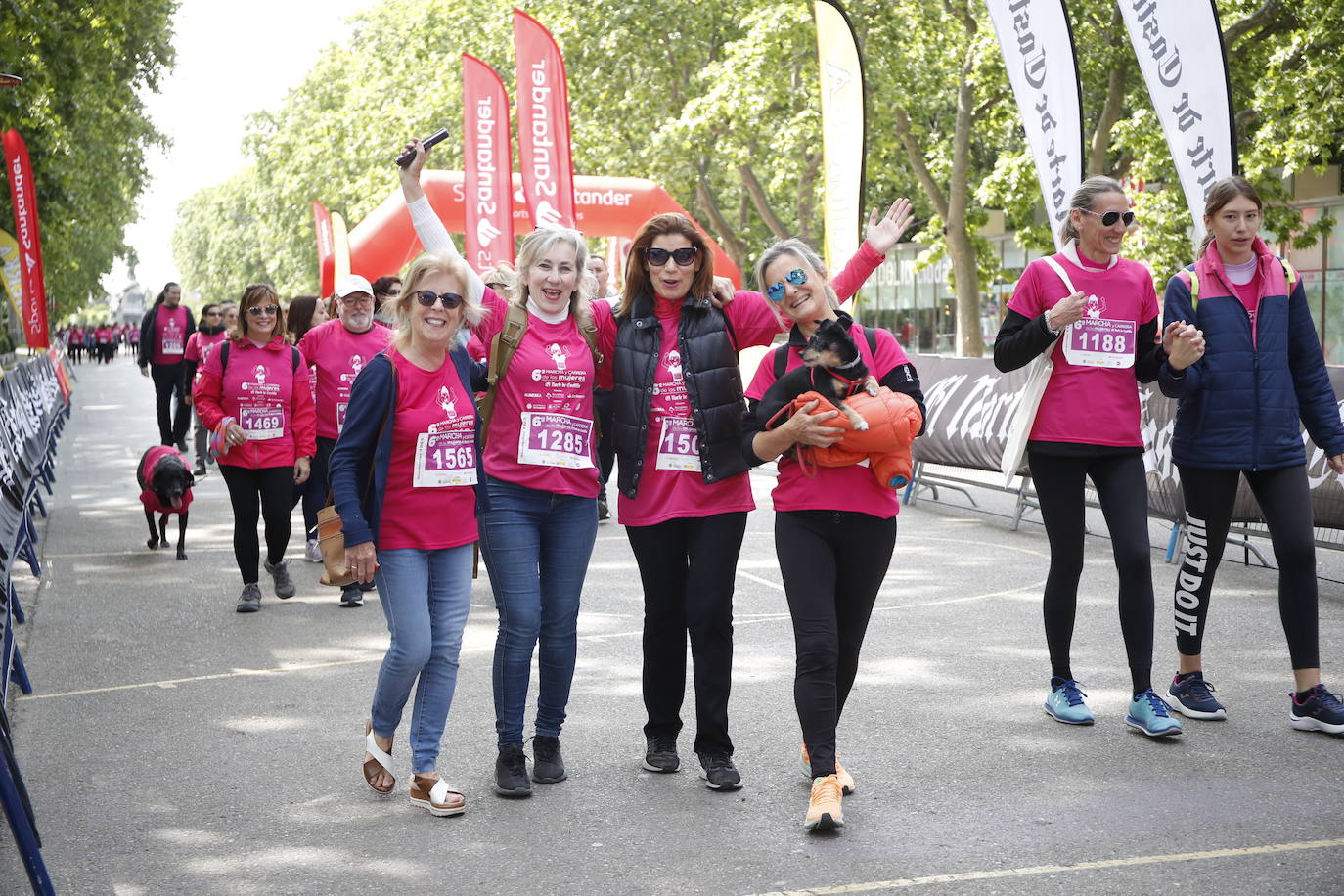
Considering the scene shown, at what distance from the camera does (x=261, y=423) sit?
28.2 ft

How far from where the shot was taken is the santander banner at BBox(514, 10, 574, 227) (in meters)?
15.5

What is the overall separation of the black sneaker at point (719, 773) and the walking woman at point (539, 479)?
0.51 meters

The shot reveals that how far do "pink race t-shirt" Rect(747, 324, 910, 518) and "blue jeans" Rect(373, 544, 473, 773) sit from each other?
1.08 meters

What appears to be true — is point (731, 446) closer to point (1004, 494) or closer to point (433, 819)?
point (433, 819)

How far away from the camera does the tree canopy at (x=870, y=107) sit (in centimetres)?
2039

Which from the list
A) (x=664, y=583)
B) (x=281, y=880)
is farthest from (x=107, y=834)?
(x=664, y=583)

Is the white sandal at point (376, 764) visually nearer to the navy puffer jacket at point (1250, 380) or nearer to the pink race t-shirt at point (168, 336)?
the navy puffer jacket at point (1250, 380)

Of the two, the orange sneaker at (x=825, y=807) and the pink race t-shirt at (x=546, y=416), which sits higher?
the pink race t-shirt at (x=546, y=416)

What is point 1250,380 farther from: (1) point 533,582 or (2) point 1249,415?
(1) point 533,582

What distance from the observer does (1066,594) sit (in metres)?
5.79

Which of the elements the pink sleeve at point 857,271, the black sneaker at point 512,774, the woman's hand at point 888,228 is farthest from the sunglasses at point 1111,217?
the black sneaker at point 512,774

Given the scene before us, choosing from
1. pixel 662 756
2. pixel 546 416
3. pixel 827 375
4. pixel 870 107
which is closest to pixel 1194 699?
pixel 662 756

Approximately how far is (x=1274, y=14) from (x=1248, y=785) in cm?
1765

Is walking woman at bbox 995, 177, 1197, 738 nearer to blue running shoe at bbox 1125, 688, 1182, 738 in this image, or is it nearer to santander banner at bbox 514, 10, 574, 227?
blue running shoe at bbox 1125, 688, 1182, 738
